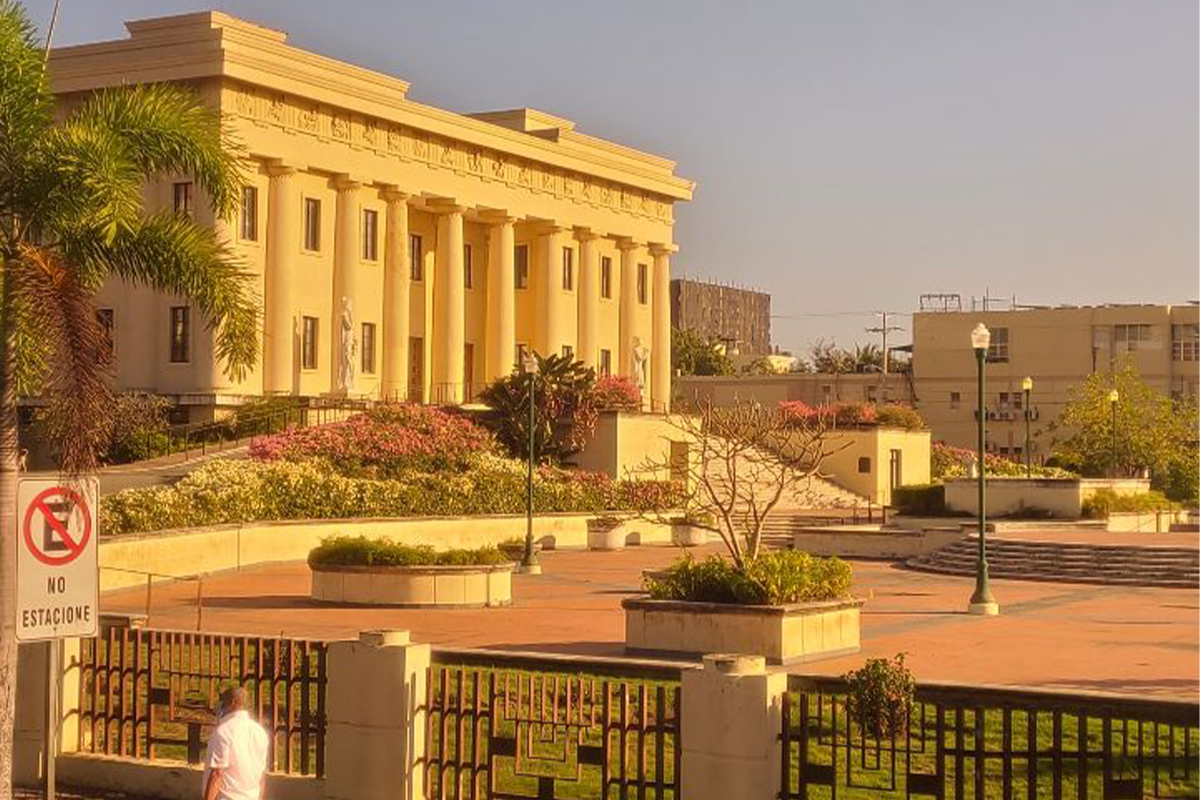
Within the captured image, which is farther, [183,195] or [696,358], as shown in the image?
[696,358]

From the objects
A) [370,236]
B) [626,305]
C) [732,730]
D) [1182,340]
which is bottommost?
[732,730]

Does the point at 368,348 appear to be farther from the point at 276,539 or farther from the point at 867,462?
the point at 276,539

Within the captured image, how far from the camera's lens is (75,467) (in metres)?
14.4

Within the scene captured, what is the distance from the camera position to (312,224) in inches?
2405

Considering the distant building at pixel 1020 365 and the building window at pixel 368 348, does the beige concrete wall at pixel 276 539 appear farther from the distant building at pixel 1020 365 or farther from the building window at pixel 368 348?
the distant building at pixel 1020 365

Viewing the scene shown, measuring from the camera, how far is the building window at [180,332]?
57.0 meters

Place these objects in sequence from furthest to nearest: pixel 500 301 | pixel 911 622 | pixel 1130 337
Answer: pixel 1130 337 < pixel 500 301 < pixel 911 622

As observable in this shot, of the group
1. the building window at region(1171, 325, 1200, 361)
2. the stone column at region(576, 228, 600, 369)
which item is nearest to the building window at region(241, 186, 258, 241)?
the stone column at region(576, 228, 600, 369)

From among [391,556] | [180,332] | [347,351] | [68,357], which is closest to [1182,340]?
[347,351]

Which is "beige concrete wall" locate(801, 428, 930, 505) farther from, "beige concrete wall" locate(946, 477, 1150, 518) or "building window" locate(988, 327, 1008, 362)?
"building window" locate(988, 327, 1008, 362)

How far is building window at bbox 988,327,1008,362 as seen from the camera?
108 meters

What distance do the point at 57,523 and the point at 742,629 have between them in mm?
11870

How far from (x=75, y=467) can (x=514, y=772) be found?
4123 mm

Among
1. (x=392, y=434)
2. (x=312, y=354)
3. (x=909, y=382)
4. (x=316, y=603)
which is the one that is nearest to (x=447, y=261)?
(x=312, y=354)
